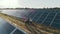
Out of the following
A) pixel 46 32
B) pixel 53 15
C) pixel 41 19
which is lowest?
pixel 46 32

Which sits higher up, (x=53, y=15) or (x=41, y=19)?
(x=53, y=15)

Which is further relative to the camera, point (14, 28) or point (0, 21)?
point (0, 21)

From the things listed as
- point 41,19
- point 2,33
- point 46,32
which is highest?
point 41,19

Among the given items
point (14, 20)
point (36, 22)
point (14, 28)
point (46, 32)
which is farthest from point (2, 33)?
point (46, 32)

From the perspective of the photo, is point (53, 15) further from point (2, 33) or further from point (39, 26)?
point (2, 33)

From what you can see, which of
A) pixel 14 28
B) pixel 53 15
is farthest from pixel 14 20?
pixel 53 15

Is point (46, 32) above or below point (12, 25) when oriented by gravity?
above

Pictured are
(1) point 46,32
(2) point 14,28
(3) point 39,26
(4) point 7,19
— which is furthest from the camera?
(4) point 7,19

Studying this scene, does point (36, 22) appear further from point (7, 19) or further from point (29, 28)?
point (7, 19)

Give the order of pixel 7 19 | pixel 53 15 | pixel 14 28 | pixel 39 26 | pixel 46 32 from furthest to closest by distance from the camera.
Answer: pixel 7 19 < pixel 53 15 < pixel 14 28 < pixel 39 26 < pixel 46 32
